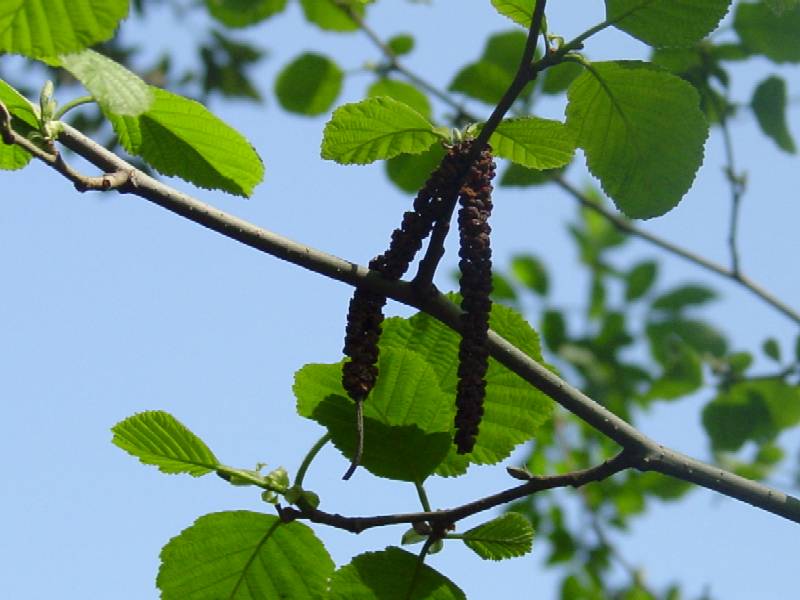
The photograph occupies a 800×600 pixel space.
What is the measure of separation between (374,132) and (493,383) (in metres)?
0.38

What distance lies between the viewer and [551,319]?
3.61 metres

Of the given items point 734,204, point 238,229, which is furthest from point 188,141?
point 734,204

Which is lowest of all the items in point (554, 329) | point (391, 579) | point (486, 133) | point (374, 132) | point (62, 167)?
point (391, 579)

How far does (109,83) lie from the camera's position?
1.04 meters

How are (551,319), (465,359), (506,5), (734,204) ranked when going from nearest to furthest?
(465,359) < (506,5) < (734,204) < (551,319)

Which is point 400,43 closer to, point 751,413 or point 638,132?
point 751,413

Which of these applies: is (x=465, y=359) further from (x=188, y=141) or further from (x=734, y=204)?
(x=734, y=204)

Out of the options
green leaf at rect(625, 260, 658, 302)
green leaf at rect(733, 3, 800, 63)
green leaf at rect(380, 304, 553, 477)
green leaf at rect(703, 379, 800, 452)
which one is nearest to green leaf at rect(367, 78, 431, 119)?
green leaf at rect(733, 3, 800, 63)

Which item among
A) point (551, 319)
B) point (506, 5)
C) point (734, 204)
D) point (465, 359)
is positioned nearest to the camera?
point (465, 359)

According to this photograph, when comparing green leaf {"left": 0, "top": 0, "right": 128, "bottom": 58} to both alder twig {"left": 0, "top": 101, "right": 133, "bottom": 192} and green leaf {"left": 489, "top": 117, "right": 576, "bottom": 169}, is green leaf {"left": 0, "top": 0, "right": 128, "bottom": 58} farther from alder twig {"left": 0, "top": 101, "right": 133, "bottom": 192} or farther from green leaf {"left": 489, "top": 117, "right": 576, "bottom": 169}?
green leaf {"left": 489, "top": 117, "right": 576, "bottom": 169}

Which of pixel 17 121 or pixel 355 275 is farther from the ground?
pixel 17 121

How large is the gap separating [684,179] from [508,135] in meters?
0.24

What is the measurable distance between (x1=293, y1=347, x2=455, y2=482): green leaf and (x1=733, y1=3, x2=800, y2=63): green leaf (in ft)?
5.66

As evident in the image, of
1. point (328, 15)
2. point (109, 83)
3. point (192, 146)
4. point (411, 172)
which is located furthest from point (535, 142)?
point (328, 15)
